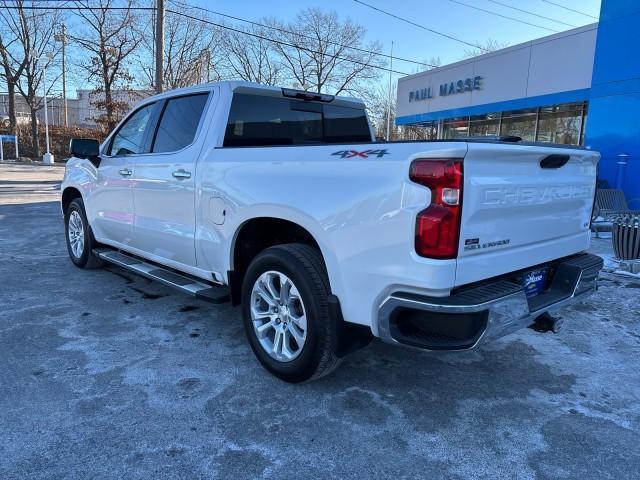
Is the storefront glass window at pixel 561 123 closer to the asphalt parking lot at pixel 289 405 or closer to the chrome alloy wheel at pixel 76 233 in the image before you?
the asphalt parking lot at pixel 289 405

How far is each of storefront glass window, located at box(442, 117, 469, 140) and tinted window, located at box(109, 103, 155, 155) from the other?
16526 millimetres

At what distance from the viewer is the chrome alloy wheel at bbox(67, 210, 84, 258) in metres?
5.96

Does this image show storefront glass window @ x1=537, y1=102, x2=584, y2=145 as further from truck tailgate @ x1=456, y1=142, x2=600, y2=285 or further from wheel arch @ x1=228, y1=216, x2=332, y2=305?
wheel arch @ x1=228, y1=216, x2=332, y2=305

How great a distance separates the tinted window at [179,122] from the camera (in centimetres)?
407

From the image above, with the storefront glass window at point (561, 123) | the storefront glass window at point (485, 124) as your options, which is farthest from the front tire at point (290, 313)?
the storefront glass window at point (485, 124)

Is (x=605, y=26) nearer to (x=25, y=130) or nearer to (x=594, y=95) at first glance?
(x=594, y=95)

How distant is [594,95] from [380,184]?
1052 cm

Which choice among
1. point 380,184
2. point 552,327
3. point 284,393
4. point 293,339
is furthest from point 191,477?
point 552,327

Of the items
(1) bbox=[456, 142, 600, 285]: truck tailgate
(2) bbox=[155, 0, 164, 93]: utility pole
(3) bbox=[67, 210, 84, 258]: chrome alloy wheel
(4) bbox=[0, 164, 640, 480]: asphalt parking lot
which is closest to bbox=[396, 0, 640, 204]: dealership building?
(4) bbox=[0, 164, 640, 480]: asphalt parking lot

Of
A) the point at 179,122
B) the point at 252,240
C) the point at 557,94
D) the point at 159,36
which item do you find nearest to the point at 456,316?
the point at 252,240

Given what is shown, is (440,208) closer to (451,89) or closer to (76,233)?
(76,233)

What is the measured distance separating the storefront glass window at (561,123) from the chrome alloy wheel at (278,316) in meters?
14.5

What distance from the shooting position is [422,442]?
264 centimetres

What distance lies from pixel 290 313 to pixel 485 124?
17.6 m
